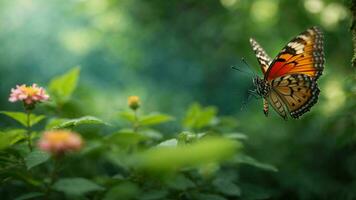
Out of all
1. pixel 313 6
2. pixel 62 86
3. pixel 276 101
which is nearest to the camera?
pixel 62 86

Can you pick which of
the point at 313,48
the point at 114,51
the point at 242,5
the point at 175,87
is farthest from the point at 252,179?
the point at 114,51

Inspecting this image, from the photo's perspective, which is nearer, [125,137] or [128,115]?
[125,137]

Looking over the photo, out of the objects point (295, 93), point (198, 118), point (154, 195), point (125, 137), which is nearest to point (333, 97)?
point (295, 93)

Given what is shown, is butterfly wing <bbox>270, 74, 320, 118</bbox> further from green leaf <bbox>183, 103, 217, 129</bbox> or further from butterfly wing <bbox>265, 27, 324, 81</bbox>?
green leaf <bbox>183, 103, 217, 129</bbox>

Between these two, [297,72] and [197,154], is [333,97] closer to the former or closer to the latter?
[297,72]

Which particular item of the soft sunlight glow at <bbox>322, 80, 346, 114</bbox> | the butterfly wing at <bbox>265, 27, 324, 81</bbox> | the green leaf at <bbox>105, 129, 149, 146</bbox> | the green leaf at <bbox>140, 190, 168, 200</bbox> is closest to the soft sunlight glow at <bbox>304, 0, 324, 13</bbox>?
the soft sunlight glow at <bbox>322, 80, 346, 114</bbox>

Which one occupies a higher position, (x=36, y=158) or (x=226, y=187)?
(x=36, y=158)

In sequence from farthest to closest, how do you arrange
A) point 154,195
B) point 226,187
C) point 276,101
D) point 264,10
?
point 264,10, point 276,101, point 226,187, point 154,195

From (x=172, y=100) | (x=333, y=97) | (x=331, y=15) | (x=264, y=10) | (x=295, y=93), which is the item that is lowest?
(x=333, y=97)
